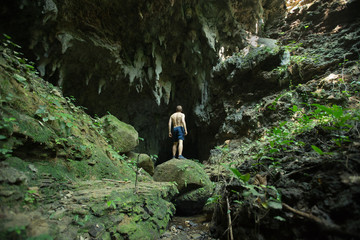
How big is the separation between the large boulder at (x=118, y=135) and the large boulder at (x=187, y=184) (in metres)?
1.13

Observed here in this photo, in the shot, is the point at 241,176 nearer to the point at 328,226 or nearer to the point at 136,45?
the point at 328,226

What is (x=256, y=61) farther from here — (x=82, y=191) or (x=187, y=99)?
(x=82, y=191)

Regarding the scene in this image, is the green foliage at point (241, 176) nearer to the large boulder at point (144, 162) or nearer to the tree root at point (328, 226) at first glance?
the tree root at point (328, 226)

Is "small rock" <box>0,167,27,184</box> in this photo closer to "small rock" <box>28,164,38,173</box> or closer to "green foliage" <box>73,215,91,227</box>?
"small rock" <box>28,164,38,173</box>

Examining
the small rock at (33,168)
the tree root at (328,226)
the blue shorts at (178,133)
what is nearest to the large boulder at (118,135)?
the blue shorts at (178,133)

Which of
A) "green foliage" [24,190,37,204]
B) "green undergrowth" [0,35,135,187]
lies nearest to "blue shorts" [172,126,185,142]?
"green undergrowth" [0,35,135,187]

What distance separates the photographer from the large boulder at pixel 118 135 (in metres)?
4.49

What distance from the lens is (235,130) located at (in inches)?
302

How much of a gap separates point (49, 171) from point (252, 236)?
2338mm

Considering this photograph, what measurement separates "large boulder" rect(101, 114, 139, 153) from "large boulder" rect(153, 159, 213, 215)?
3.71ft

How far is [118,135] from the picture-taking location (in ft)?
15.0

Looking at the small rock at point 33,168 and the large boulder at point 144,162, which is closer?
the small rock at point 33,168

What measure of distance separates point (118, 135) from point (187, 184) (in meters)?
2.26

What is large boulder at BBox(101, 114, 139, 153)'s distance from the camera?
4.49 metres
